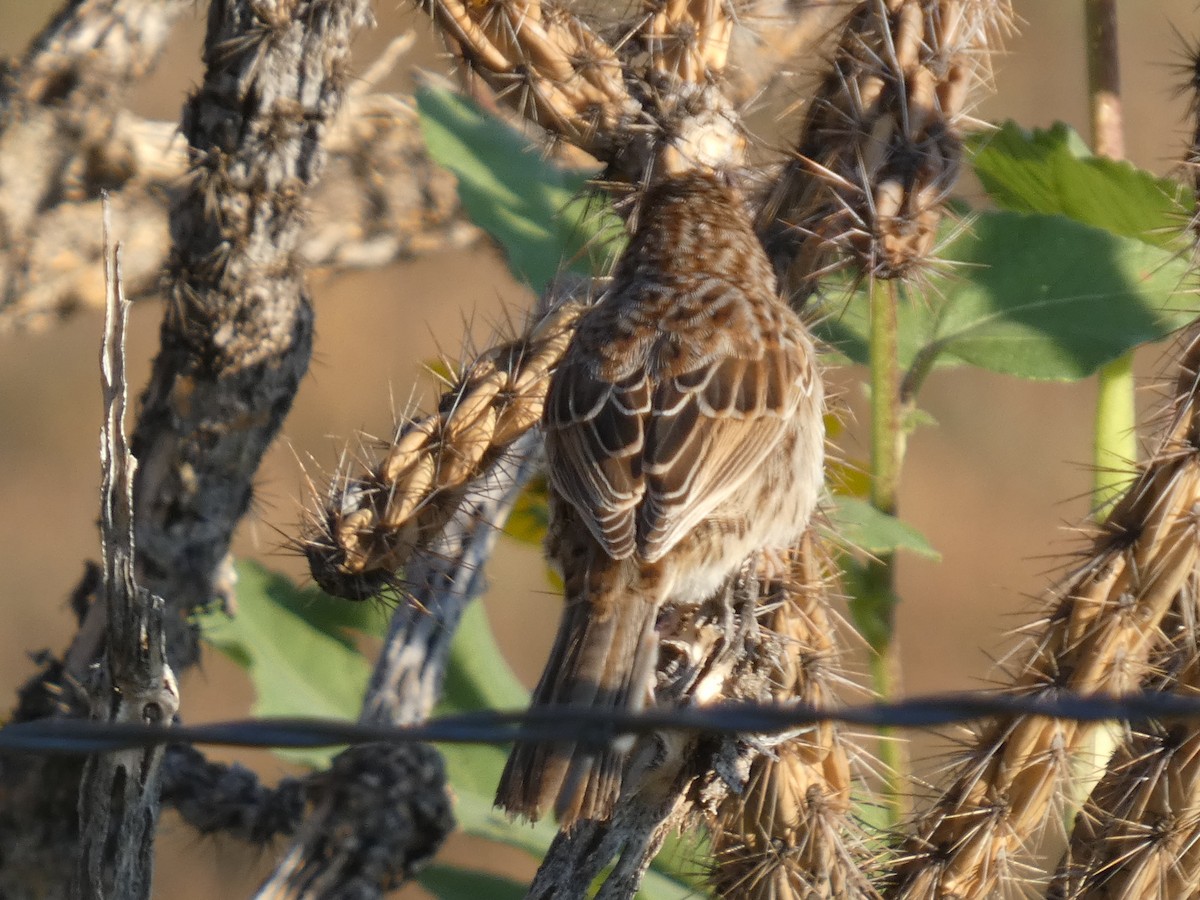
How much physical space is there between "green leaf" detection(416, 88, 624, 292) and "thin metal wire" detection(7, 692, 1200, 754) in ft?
9.17

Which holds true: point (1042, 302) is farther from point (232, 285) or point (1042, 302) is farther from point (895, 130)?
point (232, 285)

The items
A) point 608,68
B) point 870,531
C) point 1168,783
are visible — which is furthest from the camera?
point 870,531

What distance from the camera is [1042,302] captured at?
4.22 metres

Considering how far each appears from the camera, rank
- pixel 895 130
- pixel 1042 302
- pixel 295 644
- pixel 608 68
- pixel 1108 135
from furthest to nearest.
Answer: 1. pixel 295 644
2. pixel 1108 135
3. pixel 1042 302
4. pixel 608 68
5. pixel 895 130

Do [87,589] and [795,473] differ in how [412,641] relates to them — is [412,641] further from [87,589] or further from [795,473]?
[795,473]

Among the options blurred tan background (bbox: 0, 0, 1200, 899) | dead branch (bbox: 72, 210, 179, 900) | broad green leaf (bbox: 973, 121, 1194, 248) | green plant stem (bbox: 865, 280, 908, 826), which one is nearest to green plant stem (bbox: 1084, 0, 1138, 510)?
broad green leaf (bbox: 973, 121, 1194, 248)

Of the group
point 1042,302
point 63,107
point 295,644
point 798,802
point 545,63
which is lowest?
point 798,802

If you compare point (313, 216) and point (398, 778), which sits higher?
point (313, 216)

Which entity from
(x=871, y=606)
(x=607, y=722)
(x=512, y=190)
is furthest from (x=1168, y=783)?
(x=512, y=190)

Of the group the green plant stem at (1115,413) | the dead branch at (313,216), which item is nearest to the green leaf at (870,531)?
the green plant stem at (1115,413)

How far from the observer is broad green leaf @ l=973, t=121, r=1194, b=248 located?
4211mm

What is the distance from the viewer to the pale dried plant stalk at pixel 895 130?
3318 millimetres

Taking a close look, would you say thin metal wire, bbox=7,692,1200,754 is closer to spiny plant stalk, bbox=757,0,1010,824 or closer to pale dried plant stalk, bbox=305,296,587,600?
pale dried plant stalk, bbox=305,296,587,600

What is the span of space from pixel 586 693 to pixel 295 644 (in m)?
2.23
